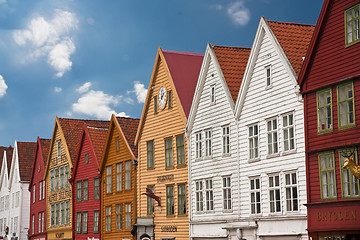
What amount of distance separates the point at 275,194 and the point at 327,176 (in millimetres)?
3965

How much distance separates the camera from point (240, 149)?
31609 millimetres

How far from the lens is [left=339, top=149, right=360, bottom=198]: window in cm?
2344

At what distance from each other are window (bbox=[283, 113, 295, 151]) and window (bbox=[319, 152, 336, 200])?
2.36m

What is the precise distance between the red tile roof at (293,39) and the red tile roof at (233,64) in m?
4.60

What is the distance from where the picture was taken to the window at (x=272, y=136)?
2883 cm

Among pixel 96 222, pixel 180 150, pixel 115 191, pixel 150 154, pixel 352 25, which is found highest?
pixel 352 25

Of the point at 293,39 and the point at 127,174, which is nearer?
the point at 293,39

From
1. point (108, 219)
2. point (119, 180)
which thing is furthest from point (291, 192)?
point (108, 219)

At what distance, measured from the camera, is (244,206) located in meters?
30.8

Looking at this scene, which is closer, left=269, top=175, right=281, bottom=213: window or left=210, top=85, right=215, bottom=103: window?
left=269, top=175, right=281, bottom=213: window

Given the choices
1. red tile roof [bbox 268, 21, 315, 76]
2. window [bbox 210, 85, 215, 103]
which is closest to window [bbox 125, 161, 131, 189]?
window [bbox 210, 85, 215, 103]

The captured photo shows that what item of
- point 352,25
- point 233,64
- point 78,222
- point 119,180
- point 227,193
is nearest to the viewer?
point 352,25

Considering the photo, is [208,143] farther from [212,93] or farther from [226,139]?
[212,93]

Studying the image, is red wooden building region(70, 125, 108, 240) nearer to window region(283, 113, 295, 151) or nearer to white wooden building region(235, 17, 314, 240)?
white wooden building region(235, 17, 314, 240)
